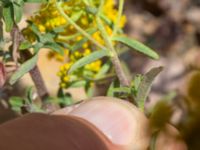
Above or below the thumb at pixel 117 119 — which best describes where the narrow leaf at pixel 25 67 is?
above

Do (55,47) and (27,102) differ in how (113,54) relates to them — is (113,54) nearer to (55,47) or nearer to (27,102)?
(55,47)

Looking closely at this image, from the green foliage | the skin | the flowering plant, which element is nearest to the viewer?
the skin

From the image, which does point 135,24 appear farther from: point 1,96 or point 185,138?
point 185,138

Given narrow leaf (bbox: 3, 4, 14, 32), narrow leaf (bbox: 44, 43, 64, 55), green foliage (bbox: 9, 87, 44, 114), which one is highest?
narrow leaf (bbox: 3, 4, 14, 32)

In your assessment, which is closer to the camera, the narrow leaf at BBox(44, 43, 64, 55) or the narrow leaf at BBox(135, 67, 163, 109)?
the narrow leaf at BBox(135, 67, 163, 109)

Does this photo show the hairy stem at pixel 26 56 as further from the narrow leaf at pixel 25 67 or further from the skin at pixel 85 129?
the skin at pixel 85 129

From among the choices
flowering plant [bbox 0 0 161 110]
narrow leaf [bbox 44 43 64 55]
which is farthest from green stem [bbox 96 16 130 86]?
narrow leaf [bbox 44 43 64 55]

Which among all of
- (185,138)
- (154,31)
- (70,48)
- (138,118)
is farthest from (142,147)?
(154,31)

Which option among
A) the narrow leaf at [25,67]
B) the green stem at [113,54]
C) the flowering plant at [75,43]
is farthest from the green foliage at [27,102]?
the green stem at [113,54]

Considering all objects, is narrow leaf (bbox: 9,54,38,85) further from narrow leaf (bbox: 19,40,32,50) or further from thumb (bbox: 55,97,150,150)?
thumb (bbox: 55,97,150,150)

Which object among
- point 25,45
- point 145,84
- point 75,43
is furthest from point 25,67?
point 145,84
